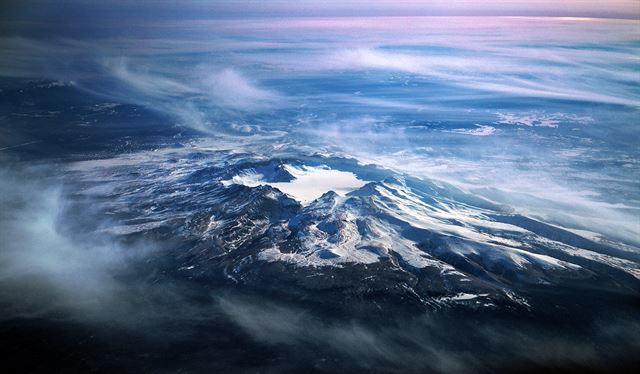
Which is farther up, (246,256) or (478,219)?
(246,256)

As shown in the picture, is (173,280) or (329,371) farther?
(173,280)

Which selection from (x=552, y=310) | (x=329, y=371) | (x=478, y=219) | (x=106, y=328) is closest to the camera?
(x=329, y=371)

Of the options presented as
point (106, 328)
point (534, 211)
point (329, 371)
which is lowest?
point (534, 211)

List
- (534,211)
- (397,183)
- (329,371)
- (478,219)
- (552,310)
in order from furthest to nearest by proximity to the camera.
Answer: (397,183) → (534,211) → (478,219) → (552,310) → (329,371)

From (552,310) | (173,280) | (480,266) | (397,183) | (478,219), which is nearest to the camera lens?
(552,310)

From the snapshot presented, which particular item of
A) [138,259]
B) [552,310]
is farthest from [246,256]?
[552,310]

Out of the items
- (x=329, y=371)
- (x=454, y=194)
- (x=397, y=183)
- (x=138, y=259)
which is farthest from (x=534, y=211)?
(x=138, y=259)

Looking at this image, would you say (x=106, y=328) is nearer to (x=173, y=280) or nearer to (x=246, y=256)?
(x=173, y=280)

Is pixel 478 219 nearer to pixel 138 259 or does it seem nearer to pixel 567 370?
pixel 567 370

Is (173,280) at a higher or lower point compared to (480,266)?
higher
